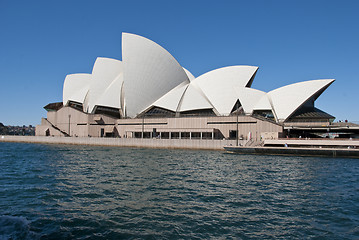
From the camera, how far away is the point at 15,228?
726cm

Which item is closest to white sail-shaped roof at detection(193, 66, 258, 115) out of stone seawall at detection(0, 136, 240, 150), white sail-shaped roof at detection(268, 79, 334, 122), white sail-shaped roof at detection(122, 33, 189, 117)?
white sail-shaped roof at detection(268, 79, 334, 122)

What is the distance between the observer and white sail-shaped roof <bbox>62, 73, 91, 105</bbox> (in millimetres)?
62719

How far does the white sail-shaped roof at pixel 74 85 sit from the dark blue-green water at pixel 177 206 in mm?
49928

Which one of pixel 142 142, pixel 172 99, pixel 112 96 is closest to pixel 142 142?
pixel 142 142

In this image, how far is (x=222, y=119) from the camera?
1706 inches

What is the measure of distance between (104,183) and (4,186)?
16.7 ft

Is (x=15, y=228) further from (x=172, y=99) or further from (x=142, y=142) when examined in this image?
(x=172, y=99)

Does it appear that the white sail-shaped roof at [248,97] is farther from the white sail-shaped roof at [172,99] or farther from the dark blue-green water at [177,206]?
the dark blue-green water at [177,206]

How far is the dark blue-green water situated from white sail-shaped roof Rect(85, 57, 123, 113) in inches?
1630

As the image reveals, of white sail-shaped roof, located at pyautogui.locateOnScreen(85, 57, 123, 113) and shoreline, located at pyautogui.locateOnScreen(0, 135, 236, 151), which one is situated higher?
white sail-shaped roof, located at pyautogui.locateOnScreen(85, 57, 123, 113)

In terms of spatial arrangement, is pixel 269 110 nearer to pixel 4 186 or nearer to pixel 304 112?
pixel 304 112

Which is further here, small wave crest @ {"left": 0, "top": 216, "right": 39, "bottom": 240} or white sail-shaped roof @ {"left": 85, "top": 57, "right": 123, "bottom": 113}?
white sail-shaped roof @ {"left": 85, "top": 57, "right": 123, "bottom": 113}

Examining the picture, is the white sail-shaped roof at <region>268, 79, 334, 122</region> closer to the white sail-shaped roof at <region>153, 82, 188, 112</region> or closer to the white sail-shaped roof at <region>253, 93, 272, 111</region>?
the white sail-shaped roof at <region>253, 93, 272, 111</region>

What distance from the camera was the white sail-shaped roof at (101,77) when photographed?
5605 cm
